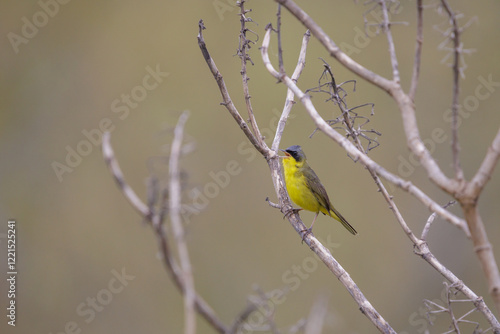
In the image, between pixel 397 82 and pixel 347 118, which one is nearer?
pixel 397 82

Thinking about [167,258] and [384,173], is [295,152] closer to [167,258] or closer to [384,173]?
[384,173]

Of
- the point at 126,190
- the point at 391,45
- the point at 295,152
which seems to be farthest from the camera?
the point at 295,152

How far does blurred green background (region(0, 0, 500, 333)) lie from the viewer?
7445 millimetres

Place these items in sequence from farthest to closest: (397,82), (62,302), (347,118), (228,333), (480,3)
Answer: (480,3) → (62,302) → (347,118) → (397,82) → (228,333)

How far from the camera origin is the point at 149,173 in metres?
7.21

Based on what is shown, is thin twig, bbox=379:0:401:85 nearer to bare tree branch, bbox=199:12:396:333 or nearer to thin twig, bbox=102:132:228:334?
bare tree branch, bbox=199:12:396:333

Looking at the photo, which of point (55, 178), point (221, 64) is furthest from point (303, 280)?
point (55, 178)

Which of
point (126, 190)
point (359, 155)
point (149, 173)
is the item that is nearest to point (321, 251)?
point (359, 155)

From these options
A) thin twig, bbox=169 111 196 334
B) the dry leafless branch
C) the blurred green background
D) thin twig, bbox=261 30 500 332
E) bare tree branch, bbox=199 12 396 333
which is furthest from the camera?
the blurred green background

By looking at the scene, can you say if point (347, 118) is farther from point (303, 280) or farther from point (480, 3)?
point (480, 3)

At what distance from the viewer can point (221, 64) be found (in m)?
7.78

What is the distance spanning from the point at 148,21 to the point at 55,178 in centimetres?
270

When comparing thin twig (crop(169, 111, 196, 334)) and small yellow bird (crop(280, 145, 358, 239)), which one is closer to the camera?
thin twig (crop(169, 111, 196, 334))

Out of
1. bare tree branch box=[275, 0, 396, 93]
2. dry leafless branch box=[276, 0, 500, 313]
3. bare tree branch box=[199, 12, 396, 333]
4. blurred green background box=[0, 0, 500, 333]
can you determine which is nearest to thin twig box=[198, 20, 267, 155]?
bare tree branch box=[199, 12, 396, 333]
